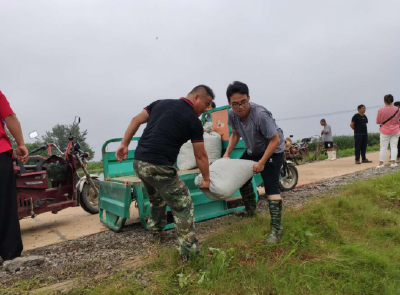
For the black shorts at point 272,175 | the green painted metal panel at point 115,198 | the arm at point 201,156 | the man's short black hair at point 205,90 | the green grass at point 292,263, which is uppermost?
the man's short black hair at point 205,90

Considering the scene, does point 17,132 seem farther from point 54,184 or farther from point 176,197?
point 54,184

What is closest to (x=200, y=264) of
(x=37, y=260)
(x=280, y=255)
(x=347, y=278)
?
(x=280, y=255)

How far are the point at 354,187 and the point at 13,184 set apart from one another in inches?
183

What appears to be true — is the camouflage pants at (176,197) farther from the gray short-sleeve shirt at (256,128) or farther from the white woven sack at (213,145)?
the white woven sack at (213,145)

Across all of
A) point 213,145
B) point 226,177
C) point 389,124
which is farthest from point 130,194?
point 389,124

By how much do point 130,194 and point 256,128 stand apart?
63.9 inches

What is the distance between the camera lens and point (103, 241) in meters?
3.33

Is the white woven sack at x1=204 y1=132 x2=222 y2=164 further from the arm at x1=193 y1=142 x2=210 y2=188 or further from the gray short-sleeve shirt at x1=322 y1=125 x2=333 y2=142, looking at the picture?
the gray short-sleeve shirt at x1=322 y1=125 x2=333 y2=142

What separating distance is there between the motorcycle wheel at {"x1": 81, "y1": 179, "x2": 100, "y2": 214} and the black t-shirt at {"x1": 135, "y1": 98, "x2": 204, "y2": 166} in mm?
2639

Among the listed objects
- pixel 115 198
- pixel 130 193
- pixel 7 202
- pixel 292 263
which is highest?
pixel 7 202

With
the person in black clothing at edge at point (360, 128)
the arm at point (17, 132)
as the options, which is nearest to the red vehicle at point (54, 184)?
the arm at point (17, 132)

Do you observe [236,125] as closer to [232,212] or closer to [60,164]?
[232,212]

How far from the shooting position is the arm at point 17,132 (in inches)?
109

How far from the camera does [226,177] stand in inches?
111
